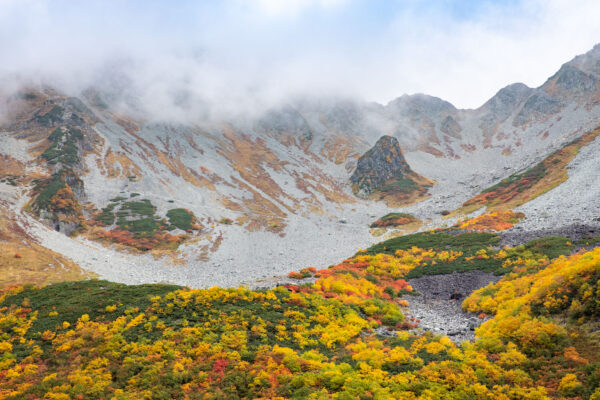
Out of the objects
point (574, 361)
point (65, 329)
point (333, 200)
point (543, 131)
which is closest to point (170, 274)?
point (65, 329)

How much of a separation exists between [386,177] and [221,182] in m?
75.5

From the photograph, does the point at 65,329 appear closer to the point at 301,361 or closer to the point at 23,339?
the point at 23,339

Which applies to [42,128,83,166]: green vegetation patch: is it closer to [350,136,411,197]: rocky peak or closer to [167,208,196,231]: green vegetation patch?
[167,208,196,231]: green vegetation patch

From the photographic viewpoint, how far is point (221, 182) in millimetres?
121438

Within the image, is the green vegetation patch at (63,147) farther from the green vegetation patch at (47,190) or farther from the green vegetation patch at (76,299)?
the green vegetation patch at (76,299)

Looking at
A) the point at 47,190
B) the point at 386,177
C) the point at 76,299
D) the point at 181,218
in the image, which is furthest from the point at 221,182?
the point at 76,299

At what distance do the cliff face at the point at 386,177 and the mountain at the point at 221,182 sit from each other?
28.3 inches

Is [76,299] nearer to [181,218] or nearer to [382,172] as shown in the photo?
[181,218]

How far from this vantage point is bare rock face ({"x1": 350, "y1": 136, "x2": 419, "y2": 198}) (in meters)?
134

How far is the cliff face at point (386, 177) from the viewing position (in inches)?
5039

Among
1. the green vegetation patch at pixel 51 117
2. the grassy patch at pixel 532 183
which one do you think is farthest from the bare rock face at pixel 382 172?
the green vegetation patch at pixel 51 117

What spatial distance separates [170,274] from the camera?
4950 cm

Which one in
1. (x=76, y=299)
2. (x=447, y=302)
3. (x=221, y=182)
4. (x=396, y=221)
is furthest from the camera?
(x=221, y=182)

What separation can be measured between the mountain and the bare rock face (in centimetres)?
70
